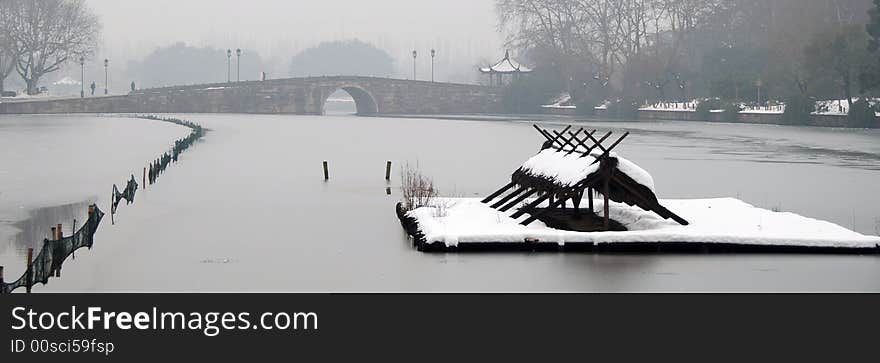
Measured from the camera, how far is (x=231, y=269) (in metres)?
21.9

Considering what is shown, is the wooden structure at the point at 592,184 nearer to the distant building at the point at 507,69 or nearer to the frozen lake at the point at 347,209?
the frozen lake at the point at 347,209

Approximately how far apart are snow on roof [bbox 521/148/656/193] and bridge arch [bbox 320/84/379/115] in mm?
116190

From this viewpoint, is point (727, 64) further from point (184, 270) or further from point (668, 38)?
point (184, 270)

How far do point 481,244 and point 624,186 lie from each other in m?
3.15

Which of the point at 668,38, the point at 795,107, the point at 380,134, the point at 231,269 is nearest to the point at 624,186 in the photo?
the point at 231,269

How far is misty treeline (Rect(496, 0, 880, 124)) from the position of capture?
273 feet

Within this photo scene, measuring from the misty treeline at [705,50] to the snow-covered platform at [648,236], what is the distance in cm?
4980

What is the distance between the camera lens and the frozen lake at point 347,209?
2130cm

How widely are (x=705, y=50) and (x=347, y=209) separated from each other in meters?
90.0

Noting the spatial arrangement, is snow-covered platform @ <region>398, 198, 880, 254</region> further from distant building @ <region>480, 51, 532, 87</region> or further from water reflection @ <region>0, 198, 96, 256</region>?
distant building @ <region>480, 51, 532, 87</region>
